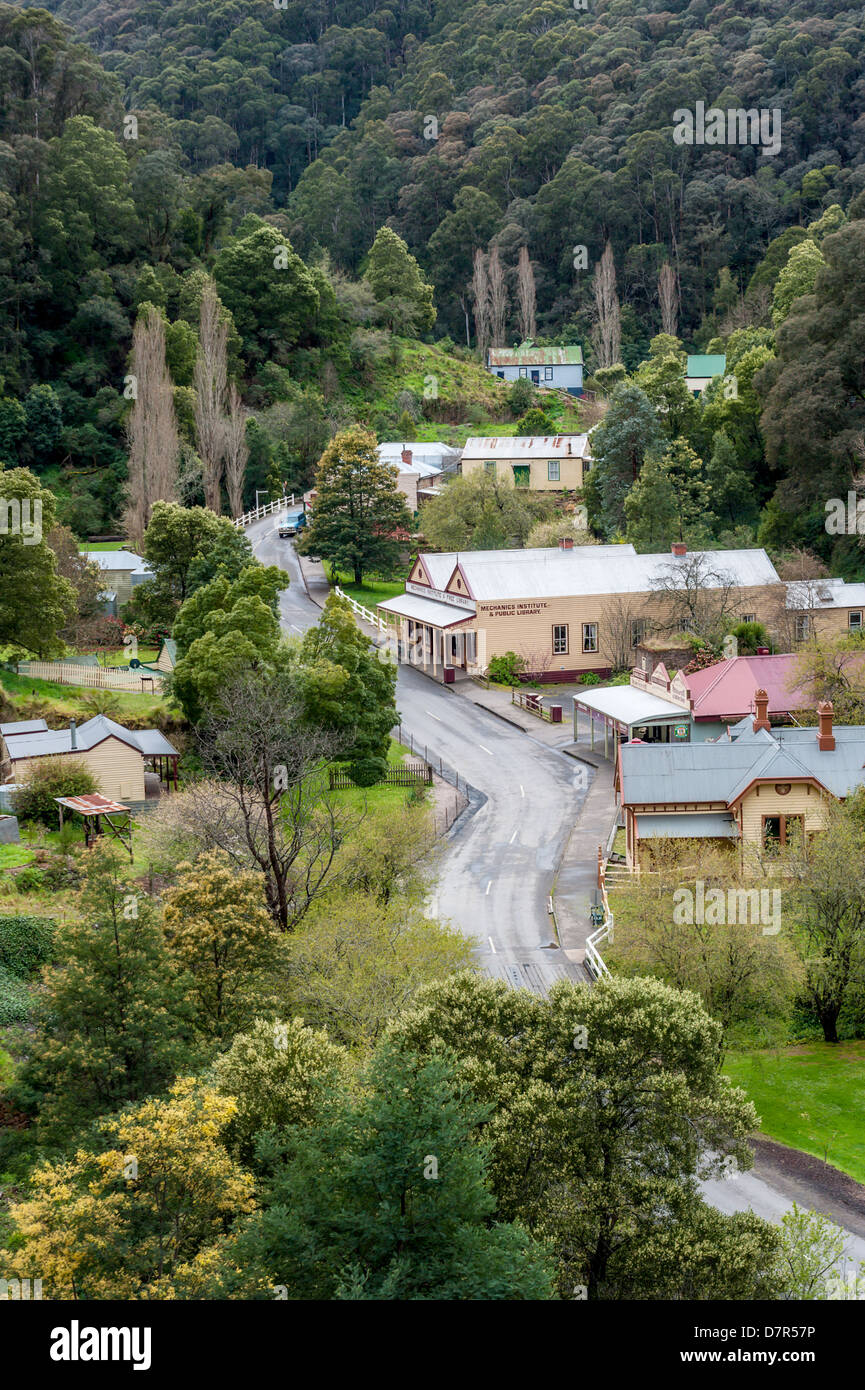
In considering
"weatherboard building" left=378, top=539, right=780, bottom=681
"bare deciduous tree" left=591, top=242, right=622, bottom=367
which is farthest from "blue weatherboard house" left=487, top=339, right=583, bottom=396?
"weatherboard building" left=378, top=539, right=780, bottom=681

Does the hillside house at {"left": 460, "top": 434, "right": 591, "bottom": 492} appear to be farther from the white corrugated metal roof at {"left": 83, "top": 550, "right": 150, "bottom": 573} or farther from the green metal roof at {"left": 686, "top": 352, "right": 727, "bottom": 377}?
the white corrugated metal roof at {"left": 83, "top": 550, "right": 150, "bottom": 573}

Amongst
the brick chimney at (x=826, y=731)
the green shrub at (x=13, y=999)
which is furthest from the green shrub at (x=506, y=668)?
the green shrub at (x=13, y=999)

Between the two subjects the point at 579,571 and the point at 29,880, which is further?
the point at 579,571

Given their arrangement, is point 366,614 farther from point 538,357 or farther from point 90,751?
point 538,357

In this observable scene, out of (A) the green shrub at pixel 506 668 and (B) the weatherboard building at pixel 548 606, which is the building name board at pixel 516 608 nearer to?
(B) the weatherboard building at pixel 548 606

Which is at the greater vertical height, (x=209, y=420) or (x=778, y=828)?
(x=209, y=420)

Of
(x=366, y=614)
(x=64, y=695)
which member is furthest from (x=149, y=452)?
(x=64, y=695)
